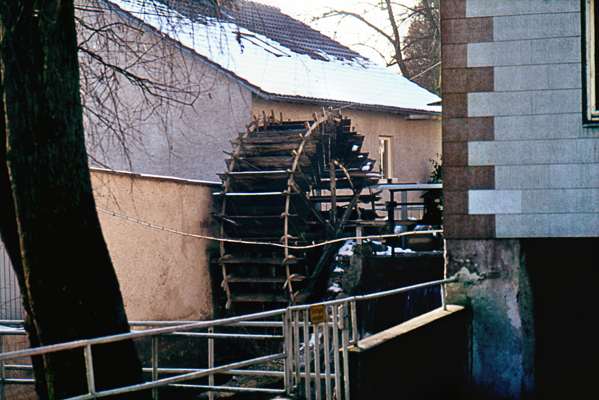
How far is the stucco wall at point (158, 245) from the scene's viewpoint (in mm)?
17094

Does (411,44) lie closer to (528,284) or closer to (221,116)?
(221,116)

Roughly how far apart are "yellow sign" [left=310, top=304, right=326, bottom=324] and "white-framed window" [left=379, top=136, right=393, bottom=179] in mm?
20209

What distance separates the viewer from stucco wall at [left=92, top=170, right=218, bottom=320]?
1709 cm

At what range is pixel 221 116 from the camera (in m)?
22.8

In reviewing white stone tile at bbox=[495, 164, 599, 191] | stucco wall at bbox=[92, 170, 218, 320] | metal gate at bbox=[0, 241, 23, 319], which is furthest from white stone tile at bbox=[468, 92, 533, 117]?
metal gate at bbox=[0, 241, 23, 319]

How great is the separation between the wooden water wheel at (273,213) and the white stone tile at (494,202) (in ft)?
32.8

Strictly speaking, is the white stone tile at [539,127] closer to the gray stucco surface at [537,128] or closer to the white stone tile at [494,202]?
the gray stucco surface at [537,128]

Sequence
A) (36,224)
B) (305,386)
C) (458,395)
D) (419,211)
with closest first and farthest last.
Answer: (36,224) < (305,386) < (458,395) < (419,211)

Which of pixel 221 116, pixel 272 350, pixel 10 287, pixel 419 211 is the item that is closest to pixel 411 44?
pixel 419 211

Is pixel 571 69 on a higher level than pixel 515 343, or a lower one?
higher

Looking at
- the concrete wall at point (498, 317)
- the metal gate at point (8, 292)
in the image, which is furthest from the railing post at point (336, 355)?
the metal gate at point (8, 292)

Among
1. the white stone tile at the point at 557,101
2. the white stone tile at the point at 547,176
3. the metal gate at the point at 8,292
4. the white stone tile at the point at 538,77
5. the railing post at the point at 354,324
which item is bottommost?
the metal gate at the point at 8,292

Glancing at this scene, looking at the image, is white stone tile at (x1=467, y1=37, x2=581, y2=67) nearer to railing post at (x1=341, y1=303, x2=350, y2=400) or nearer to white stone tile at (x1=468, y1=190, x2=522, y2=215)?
white stone tile at (x1=468, y1=190, x2=522, y2=215)

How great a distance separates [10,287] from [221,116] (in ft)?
Answer: 26.9
